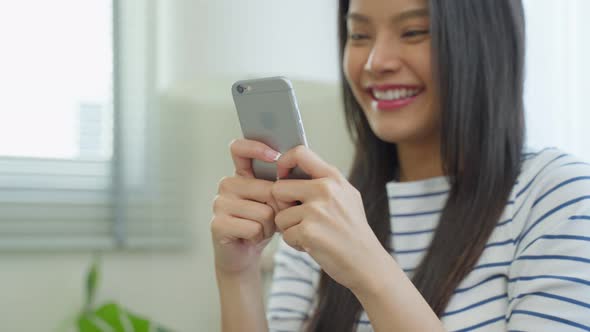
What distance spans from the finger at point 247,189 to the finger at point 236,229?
0.09ft

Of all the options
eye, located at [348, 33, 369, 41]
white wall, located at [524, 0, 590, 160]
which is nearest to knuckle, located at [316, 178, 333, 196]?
eye, located at [348, 33, 369, 41]

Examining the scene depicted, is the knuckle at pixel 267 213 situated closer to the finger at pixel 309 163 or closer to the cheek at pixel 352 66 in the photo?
the finger at pixel 309 163

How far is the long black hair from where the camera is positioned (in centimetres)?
88

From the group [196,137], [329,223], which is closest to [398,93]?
[329,223]

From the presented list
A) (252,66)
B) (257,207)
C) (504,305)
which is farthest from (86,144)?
(504,305)

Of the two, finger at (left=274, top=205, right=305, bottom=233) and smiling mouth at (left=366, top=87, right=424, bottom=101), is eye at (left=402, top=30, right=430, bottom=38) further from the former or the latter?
finger at (left=274, top=205, right=305, bottom=233)

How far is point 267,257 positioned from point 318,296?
0.39 metres

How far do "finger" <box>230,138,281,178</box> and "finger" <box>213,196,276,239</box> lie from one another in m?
0.03

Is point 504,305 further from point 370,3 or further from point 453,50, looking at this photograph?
point 370,3

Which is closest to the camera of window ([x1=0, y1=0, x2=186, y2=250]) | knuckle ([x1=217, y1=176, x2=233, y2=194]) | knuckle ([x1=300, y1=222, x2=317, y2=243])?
knuckle ([x1=300, y1=222, x2=317, y2=243])

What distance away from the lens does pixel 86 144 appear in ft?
4.08

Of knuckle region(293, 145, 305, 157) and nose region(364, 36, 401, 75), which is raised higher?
nose region(364, 36, 401, 75)

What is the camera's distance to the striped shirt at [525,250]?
764 mm

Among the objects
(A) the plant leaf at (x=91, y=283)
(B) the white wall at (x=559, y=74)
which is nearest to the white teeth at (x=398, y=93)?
(B) the white wall at (x=559, y=74)
